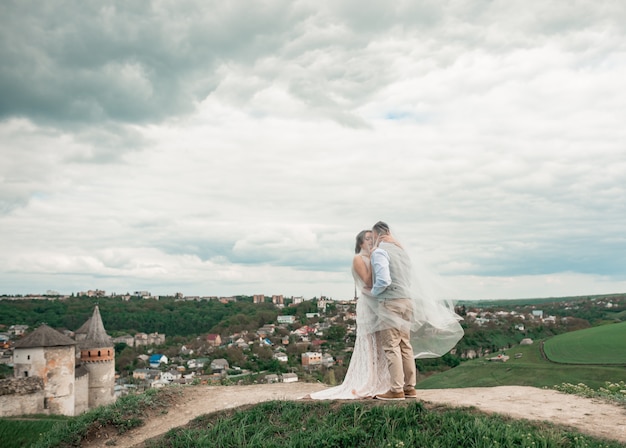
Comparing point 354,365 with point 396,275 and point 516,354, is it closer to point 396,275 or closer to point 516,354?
point 396,275

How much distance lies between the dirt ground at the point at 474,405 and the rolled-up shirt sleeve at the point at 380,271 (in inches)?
69.5

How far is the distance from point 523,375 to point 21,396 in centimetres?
3420

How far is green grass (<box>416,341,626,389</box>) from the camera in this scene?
35.7 m

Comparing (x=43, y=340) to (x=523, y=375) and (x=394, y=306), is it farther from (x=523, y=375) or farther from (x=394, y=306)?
(x=523, y=375)

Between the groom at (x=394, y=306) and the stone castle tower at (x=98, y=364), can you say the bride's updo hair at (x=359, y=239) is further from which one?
the stone castle tower at (x=98, y=364)

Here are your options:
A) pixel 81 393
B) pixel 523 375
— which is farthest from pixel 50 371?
pixel 523 375

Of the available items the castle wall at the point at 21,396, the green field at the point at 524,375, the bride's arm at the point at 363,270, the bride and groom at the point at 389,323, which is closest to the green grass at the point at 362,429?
the bride and groom at the point at 389,323

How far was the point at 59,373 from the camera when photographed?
25.7 metres

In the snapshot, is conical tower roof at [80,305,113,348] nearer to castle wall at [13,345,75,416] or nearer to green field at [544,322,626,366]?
castle wall at [13,345,75,416]

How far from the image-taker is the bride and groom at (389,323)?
8000mm

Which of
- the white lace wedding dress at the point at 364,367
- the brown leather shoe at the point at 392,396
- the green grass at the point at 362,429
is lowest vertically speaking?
the green grass at the point at 362,429

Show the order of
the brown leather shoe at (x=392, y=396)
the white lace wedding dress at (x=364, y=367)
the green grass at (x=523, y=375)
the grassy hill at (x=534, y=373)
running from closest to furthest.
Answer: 1. the brown leather shoe at (x=392, y=396)
2. the white lace wedding dress at (x=364, y=367)
3. the green grass at (x=523, y=375)
4. the grassy hill at (x=534, y=373)

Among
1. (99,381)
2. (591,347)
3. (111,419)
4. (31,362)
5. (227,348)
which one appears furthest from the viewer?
(227,348)

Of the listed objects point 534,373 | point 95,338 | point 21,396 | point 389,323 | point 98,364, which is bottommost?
point 534,373
